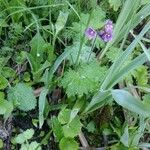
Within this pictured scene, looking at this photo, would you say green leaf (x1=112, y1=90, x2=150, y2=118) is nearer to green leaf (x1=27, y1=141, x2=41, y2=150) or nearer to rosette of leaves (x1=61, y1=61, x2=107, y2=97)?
rosette of leaves (x1=61, y1=61, x2=107, y2=97)

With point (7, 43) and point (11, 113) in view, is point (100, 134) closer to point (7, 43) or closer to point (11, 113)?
point (11, 113)

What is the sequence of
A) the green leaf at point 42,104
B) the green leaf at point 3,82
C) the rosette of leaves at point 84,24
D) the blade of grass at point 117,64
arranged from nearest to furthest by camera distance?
the blade of grass at point 117,64 < the green leaf at point 42,104 < the green leaf at point 3,82 < the rosette of leaves at point 84,24

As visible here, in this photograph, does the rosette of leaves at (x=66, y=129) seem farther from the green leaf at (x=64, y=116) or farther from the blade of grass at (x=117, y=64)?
the blade of grass at (x=117, y=64)

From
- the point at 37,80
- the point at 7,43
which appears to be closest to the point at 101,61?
the point at 37,80

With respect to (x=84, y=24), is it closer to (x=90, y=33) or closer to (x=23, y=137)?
(x=90, y=33)

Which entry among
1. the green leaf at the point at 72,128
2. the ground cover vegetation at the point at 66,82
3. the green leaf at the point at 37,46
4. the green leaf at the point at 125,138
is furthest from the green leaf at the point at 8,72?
the green leaf at the point at 125,138
